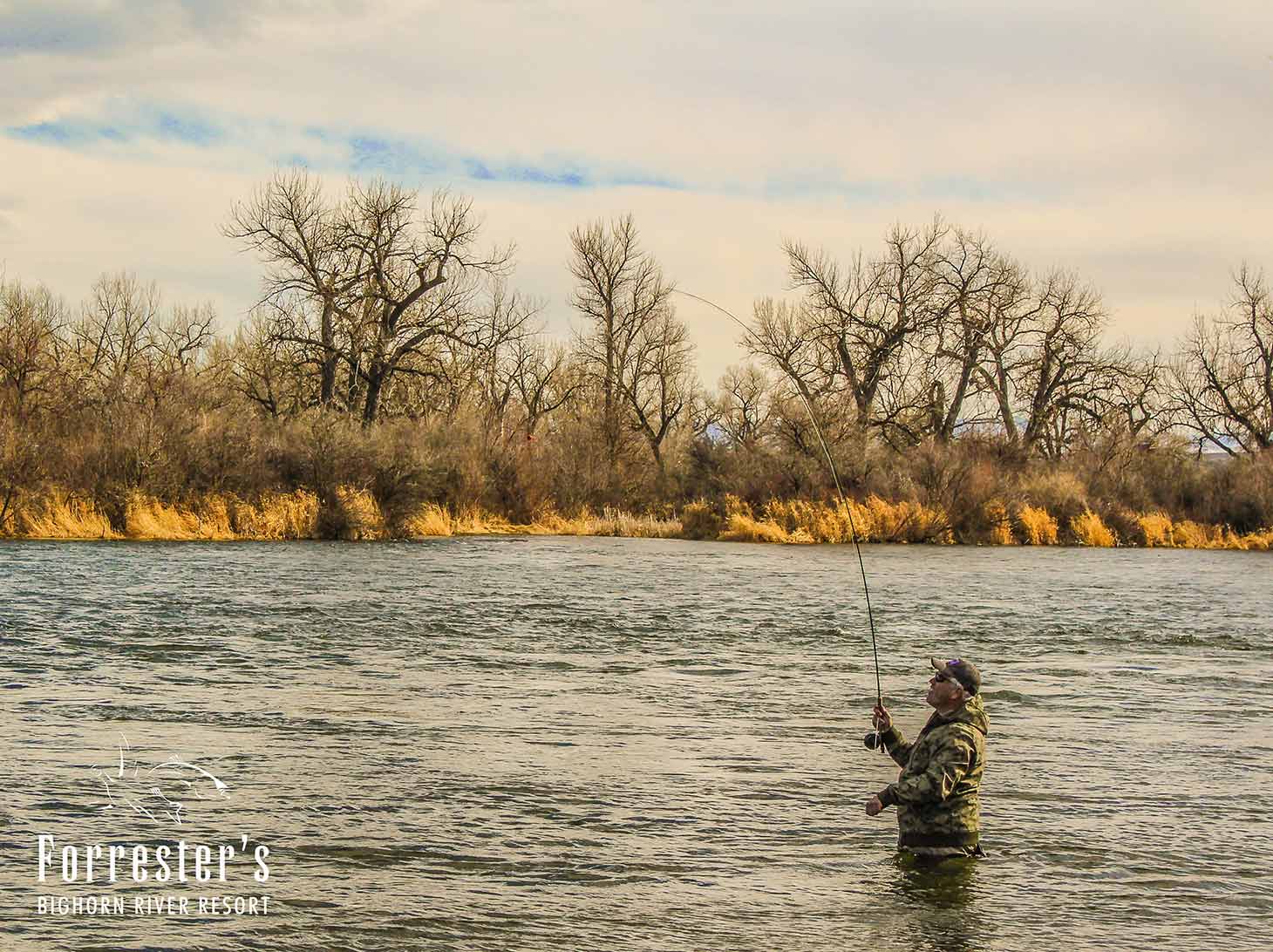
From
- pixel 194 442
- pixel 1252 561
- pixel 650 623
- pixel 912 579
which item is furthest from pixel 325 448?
pixel 1252 561

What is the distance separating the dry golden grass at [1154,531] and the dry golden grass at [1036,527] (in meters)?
3.16

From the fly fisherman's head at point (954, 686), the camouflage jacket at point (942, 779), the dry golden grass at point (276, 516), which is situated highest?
the dry golden grass at point (276, 516)

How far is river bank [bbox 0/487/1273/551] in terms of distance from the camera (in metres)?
35.2

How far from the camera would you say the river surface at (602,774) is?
293 inches

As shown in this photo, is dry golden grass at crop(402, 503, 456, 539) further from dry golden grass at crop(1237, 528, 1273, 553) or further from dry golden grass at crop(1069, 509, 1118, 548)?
dry golden grass at crop(1237, 528, 1273, 553)

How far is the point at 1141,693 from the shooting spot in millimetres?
15133

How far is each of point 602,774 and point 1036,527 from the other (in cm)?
3363

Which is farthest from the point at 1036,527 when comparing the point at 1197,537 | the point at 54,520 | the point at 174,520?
the point at 54,520

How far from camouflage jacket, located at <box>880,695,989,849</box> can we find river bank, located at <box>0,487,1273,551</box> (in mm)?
24017

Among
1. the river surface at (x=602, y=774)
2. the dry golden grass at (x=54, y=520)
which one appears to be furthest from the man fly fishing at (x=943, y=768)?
the dry golden grass at (x=54, y=520)

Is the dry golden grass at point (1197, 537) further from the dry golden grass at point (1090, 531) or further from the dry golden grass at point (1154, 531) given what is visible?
the dry golden grass at point (1090, 531)
